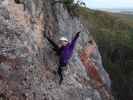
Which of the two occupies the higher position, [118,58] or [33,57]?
[33,57]

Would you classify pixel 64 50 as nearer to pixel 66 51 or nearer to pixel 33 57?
pixel 66 51

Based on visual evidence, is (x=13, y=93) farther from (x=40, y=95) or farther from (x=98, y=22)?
(x=98, y=22)

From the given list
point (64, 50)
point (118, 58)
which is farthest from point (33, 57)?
point (118, 58)

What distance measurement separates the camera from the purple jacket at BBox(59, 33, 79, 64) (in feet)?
47.6

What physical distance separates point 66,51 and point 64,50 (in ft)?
0.32

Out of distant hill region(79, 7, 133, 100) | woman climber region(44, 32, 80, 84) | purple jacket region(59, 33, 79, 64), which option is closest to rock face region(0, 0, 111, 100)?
woman climber region(44, 32, 80, 84)

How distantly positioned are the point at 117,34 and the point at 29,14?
38982 millimetres

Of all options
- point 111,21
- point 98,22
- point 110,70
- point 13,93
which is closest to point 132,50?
point 110,70

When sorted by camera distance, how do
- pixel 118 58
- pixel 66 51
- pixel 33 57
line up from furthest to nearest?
pixel 118 58, pixel 66 51, pixel 33 57

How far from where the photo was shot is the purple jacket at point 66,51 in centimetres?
1450

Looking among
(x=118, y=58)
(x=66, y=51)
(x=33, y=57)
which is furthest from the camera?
(x=118, y=58)

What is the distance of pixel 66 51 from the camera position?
47.8ft

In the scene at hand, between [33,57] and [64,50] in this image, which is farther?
[64,50]

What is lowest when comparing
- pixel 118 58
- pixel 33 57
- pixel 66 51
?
pixel 118 58
